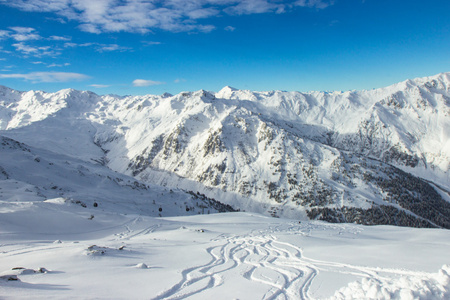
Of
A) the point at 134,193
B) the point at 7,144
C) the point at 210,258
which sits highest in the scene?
the point at 7,144

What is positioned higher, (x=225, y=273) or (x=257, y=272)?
(x=225, y=273)

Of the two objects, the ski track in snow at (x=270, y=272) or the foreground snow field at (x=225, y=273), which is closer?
the foreground snow field at (x=225, y=273)

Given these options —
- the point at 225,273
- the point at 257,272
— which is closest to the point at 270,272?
the point at 257,272

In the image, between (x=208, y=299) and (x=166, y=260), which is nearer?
(x=208, y=299)

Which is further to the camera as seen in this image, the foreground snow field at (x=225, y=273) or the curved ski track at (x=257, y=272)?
the curved ski track at (x=257, y=272)

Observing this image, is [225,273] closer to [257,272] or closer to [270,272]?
[257,272]

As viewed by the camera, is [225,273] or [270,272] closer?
[225,273]

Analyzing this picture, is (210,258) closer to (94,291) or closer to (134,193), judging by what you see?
(94,291)

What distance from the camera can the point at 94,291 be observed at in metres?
11.6

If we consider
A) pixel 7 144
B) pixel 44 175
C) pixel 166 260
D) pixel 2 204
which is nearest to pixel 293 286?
pixel 166 260

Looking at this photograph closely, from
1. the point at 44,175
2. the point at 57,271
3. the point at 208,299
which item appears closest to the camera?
the point at 208,299

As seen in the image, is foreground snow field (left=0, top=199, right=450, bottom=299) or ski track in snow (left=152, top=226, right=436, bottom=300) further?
ski track in snow (left=152, top=226, right=436, bottom=300)

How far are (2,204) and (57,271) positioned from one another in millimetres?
38139

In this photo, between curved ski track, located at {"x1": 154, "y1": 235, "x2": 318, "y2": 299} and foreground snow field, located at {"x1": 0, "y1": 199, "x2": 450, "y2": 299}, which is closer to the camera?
foreground snow field, located at {"x1": 0, "y1": 199, "x2": 450, "y2": 299}
